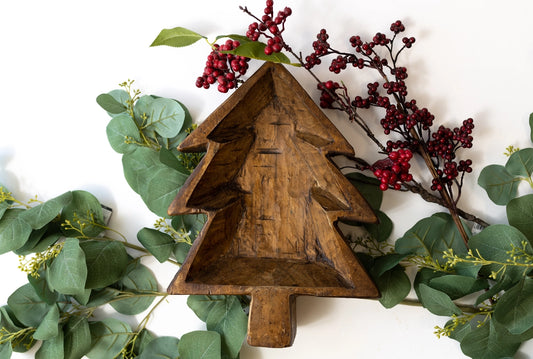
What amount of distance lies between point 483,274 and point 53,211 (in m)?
0.79

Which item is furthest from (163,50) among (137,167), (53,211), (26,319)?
(26,319)

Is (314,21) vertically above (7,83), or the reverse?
(314,21)

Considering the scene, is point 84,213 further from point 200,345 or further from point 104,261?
point 200,345

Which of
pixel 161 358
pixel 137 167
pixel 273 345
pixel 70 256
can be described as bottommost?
pixel 161 358

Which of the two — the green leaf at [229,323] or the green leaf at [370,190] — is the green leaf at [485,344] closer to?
the green leaf at [370,190]

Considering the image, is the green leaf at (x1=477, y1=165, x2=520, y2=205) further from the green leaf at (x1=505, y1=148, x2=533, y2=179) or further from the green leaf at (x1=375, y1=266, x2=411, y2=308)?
the green leaf at (x1=375, y1=266, x2=411, y2=308)

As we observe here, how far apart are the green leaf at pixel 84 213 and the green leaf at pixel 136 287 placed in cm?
10

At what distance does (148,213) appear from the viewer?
958mm

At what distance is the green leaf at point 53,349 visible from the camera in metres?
0.90

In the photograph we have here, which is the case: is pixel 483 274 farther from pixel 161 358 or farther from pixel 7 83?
pixel 7 83

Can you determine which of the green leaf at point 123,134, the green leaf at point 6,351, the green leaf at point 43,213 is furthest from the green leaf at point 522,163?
the green leaf at point 6,351

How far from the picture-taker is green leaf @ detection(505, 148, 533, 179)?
0.84 meters

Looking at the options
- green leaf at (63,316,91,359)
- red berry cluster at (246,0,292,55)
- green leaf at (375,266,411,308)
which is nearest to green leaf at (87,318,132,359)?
green leaf at (63,316,91,359)

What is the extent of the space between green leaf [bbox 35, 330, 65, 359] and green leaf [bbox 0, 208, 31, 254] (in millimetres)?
187
